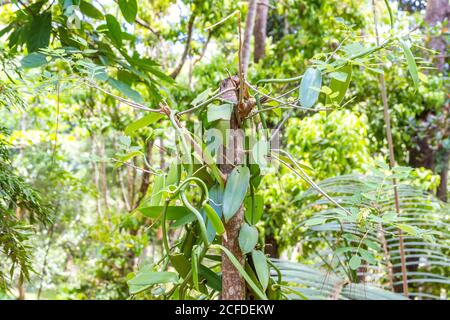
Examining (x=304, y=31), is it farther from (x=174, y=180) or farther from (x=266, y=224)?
(x=174, y=180)

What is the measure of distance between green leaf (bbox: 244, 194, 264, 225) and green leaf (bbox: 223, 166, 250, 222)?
4cm

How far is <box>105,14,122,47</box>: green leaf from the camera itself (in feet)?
2.11

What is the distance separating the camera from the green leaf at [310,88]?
0.37 meters

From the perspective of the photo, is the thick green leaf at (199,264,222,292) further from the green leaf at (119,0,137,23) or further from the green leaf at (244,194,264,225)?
the green leaf at (119,0,137,23)

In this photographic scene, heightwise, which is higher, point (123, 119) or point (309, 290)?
point (123, 119)

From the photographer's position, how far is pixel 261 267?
39 cm

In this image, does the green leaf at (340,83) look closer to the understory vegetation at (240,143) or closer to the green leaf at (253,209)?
the understory vegetation at (240,143)

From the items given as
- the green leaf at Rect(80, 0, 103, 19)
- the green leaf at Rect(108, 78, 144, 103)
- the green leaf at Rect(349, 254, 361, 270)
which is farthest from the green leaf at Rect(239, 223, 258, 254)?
the green leaf at Rect(80, 0, 103, 19)

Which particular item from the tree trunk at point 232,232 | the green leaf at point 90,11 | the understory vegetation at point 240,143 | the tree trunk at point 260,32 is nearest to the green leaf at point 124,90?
the understory vegetation at point 240,143

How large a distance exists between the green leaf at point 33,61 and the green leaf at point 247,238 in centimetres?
33

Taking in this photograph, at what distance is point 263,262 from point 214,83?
1.53 metres
